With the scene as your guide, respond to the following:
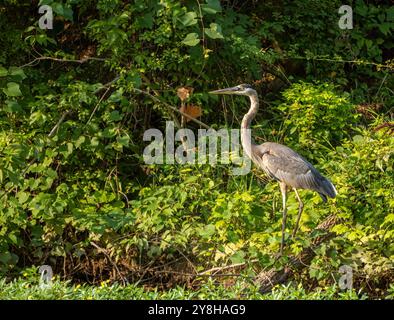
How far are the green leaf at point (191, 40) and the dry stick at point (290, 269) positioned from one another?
2006mm

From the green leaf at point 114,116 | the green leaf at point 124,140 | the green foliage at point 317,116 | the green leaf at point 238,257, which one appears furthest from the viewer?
the green foliage at point 317,116

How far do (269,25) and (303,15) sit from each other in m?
0.57

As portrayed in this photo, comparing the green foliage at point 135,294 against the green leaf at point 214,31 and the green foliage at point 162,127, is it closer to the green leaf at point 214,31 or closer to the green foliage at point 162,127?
the green foliage at point 162,127

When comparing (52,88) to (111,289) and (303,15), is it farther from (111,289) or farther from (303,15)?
(111,289)

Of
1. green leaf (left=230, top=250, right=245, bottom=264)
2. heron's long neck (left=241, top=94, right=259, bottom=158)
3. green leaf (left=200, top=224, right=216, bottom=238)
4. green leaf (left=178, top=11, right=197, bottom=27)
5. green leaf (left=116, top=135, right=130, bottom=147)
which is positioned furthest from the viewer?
green leaf (left=116, top=135, right=130, bottom=147)

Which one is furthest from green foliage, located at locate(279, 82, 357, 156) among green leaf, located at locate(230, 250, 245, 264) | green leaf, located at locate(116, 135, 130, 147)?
green leaf, located at locate(230, 250, 245, 264)

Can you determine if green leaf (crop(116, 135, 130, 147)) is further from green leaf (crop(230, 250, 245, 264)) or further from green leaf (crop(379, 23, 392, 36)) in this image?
green leaf (crop(379, 23, 392, 36))

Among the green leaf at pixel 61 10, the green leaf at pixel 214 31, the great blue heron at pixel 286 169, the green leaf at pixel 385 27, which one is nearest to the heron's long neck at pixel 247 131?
the great blue heron at pixel 286 169

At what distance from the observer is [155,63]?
8.84m

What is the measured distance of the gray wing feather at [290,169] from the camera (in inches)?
290

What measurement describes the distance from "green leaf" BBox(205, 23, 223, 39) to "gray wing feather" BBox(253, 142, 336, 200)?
42.9 inches

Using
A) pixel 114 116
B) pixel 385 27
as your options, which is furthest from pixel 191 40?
pixel 385 27

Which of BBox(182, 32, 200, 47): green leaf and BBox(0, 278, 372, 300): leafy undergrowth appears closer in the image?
BBox(0, 278, 372, 300): leafy undergrowth

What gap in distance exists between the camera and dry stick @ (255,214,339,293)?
7.28 metres
